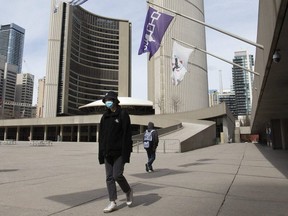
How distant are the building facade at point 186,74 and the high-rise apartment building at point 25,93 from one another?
91197mm

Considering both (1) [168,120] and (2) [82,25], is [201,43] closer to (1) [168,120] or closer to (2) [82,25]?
(2) [82,25]

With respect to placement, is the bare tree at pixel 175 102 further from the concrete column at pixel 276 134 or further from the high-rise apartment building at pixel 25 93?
the high-rise apartment building at pixel 25 93

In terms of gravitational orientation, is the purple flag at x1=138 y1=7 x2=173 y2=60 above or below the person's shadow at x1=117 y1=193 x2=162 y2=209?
above

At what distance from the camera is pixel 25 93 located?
170m

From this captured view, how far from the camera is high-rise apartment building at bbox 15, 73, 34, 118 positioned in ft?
546

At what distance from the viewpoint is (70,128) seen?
78.6 meters

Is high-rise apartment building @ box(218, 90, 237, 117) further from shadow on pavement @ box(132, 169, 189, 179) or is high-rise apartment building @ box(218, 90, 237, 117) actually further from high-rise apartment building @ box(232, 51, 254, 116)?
shadow on pavement @ box(132, 169, 189, 179)

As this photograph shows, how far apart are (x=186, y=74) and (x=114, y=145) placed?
99509 millimetres

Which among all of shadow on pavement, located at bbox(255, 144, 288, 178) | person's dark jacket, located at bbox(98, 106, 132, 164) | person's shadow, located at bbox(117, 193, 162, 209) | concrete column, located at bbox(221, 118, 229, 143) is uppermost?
concrete column, located at bbox(221, 118, 229, 143)

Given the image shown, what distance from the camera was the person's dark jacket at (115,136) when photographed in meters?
4.57

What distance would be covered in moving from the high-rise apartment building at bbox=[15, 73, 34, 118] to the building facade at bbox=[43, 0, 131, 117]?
51327 millimetres

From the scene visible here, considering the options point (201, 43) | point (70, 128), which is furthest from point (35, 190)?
point (201, 43)

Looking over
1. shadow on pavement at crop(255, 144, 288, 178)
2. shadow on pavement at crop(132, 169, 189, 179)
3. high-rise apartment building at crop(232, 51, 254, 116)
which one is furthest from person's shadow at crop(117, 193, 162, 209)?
high-rise apartment building at crop(232, 51, 254, 116)

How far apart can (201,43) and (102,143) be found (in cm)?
11262
